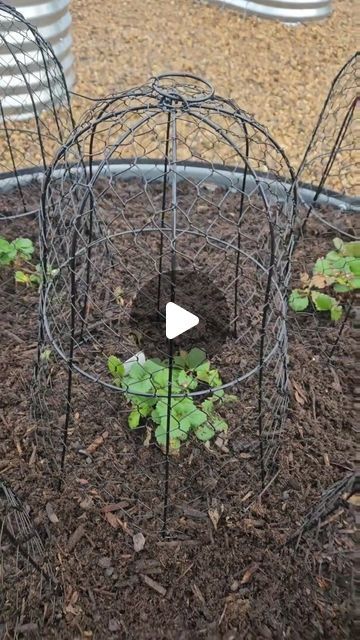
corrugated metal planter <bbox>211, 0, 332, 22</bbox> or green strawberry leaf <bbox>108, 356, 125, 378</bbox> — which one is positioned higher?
corrugated metal planter <bbox>211, 0, 332, 22</bbox>

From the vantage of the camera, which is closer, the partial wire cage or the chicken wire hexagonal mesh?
the partial wire cage

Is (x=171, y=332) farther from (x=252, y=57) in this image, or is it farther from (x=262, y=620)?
(x=252, y=57)

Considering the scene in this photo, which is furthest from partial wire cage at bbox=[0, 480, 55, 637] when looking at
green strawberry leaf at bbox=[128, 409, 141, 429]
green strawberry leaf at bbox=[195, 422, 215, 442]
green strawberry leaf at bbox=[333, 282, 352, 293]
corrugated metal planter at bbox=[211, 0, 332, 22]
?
corrugated metal planter at bbox=[211, 0, 332, 22]

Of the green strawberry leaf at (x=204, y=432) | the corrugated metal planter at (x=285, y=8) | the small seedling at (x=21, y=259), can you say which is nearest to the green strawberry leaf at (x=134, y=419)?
the green strawberry leaf at (x=204, y=432)

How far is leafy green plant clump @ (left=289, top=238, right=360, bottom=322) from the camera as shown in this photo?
174 centimetres

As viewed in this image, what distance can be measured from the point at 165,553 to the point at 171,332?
0.53 m

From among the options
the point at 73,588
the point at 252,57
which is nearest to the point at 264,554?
the point at 73,588

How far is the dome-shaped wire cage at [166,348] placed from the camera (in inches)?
48.4

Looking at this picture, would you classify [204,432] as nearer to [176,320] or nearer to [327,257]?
[176,320]

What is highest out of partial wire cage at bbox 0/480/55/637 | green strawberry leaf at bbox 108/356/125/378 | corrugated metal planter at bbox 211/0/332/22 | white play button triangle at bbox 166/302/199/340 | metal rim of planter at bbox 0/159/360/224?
corrugated metal planter at bbox 211/0/332/22

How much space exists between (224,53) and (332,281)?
2.07 metres

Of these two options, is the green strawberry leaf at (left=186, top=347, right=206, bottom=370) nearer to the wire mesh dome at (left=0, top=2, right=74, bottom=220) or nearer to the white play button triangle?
the white play button triangle
